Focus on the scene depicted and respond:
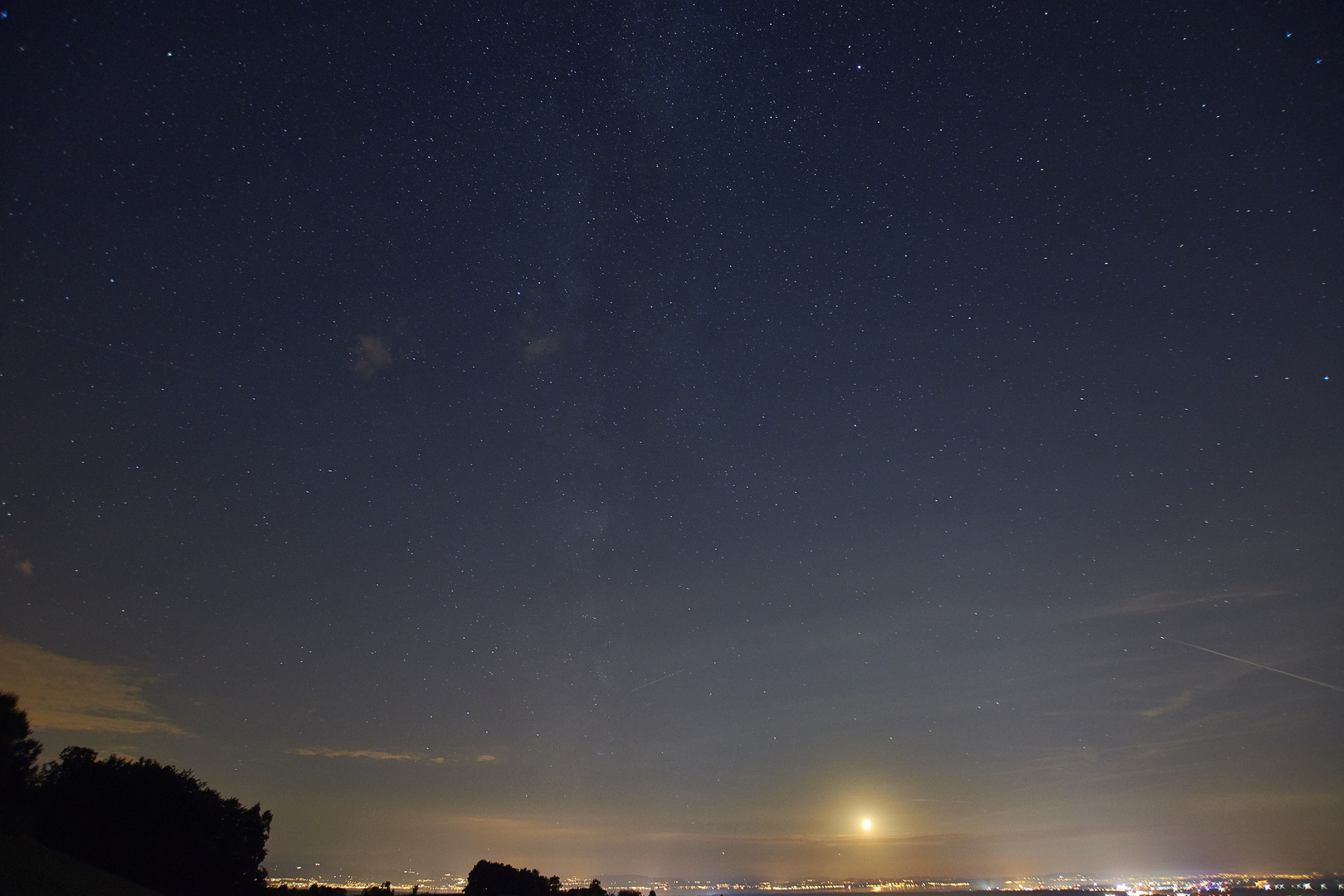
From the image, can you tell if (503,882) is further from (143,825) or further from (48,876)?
(48,876)

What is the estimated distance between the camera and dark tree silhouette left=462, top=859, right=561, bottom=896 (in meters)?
49.0

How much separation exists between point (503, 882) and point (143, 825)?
30.1 meters

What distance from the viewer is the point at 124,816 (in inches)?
1071

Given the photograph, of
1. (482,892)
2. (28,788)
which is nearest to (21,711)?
(28,788)

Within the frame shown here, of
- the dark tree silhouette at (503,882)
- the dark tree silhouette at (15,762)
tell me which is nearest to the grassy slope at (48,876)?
the dark tree silhouette at (15,762)

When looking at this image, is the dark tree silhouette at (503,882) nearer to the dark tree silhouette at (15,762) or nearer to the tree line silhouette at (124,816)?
the tree line silhouette at (124,816)

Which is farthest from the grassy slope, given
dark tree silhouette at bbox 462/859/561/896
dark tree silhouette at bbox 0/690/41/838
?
dark tree silhouette at bbox 462/859/561/896

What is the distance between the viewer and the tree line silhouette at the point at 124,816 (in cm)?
2534

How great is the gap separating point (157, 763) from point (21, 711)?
6.45 metres

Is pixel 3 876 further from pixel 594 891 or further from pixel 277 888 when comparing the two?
pixel 594 891

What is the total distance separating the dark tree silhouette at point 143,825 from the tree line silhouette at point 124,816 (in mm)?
32

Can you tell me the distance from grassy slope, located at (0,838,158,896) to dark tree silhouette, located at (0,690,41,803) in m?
4.04

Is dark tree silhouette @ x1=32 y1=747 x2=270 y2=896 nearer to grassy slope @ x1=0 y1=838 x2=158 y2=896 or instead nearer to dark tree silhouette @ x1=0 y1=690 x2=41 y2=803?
dark tree silhouette @ x1=0 y1=690 x2=41 y2=803

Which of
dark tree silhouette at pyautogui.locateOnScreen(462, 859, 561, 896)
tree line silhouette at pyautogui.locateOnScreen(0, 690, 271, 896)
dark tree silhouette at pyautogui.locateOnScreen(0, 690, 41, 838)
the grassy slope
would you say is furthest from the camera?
dark tree silhouette at pyautogui.locateOnScreen(462, 859, 561, 896)
